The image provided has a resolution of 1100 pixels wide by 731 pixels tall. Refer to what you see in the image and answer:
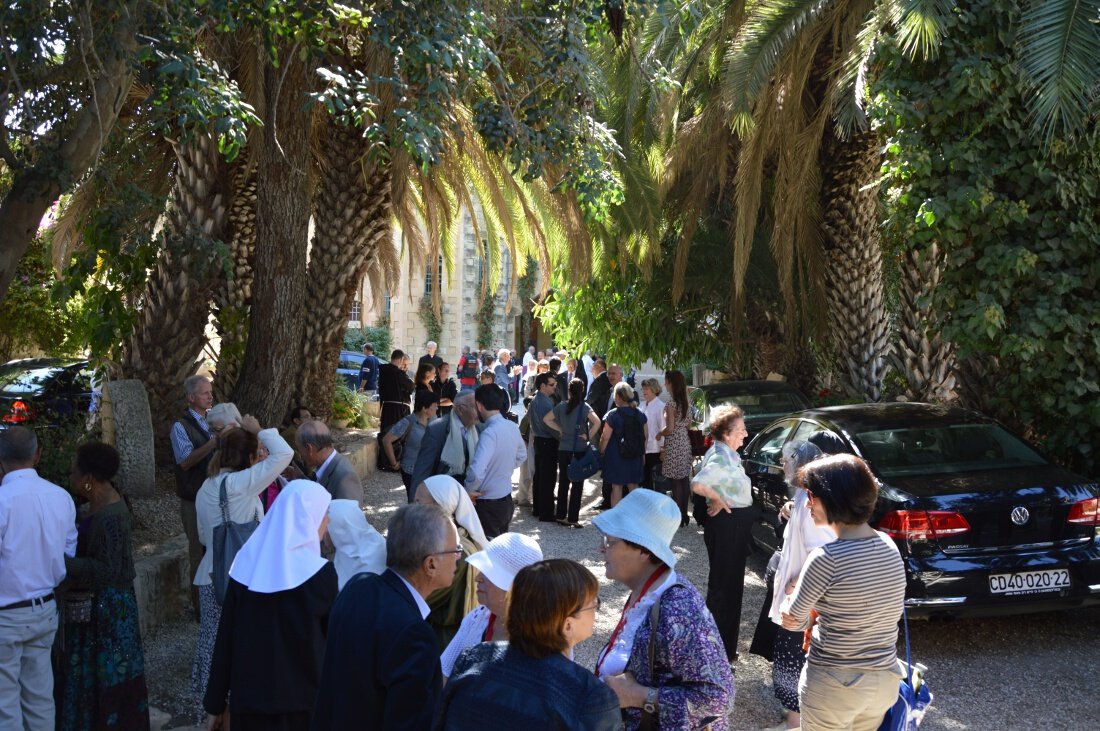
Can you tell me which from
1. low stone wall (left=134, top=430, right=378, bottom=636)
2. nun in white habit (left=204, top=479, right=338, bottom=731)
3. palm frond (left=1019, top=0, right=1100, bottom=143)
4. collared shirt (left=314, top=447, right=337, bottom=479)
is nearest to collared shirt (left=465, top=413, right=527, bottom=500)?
collared shirt (left=314, top=447, right=337, bottom=479)

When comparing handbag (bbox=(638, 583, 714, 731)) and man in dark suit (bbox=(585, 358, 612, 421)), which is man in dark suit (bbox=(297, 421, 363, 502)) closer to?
handbag (bbox=(638, 583, 714, 731))

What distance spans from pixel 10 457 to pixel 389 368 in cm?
951

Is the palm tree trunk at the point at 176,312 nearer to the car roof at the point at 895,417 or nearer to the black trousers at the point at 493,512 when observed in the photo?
the black trousers at the point at 493,512

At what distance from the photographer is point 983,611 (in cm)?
654

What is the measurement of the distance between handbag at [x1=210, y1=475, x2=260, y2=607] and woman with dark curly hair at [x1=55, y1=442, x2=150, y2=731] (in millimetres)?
550

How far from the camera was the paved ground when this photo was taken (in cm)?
596

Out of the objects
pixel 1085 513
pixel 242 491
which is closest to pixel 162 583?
pixel 242 491

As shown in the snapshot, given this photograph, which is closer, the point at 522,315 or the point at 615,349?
the point at 615,349

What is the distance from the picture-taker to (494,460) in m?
7.81

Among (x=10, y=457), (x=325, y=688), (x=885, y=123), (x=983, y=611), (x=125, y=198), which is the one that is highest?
(x=885, y=123)

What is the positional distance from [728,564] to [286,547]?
3.53 meters

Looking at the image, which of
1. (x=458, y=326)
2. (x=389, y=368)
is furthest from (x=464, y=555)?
(x=458, y=326)

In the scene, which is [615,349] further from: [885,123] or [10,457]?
[10,457]

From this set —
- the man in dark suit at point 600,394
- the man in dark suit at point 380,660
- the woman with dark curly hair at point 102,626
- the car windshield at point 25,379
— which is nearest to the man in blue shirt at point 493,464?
the woman with dark curly hair at point 102,626
